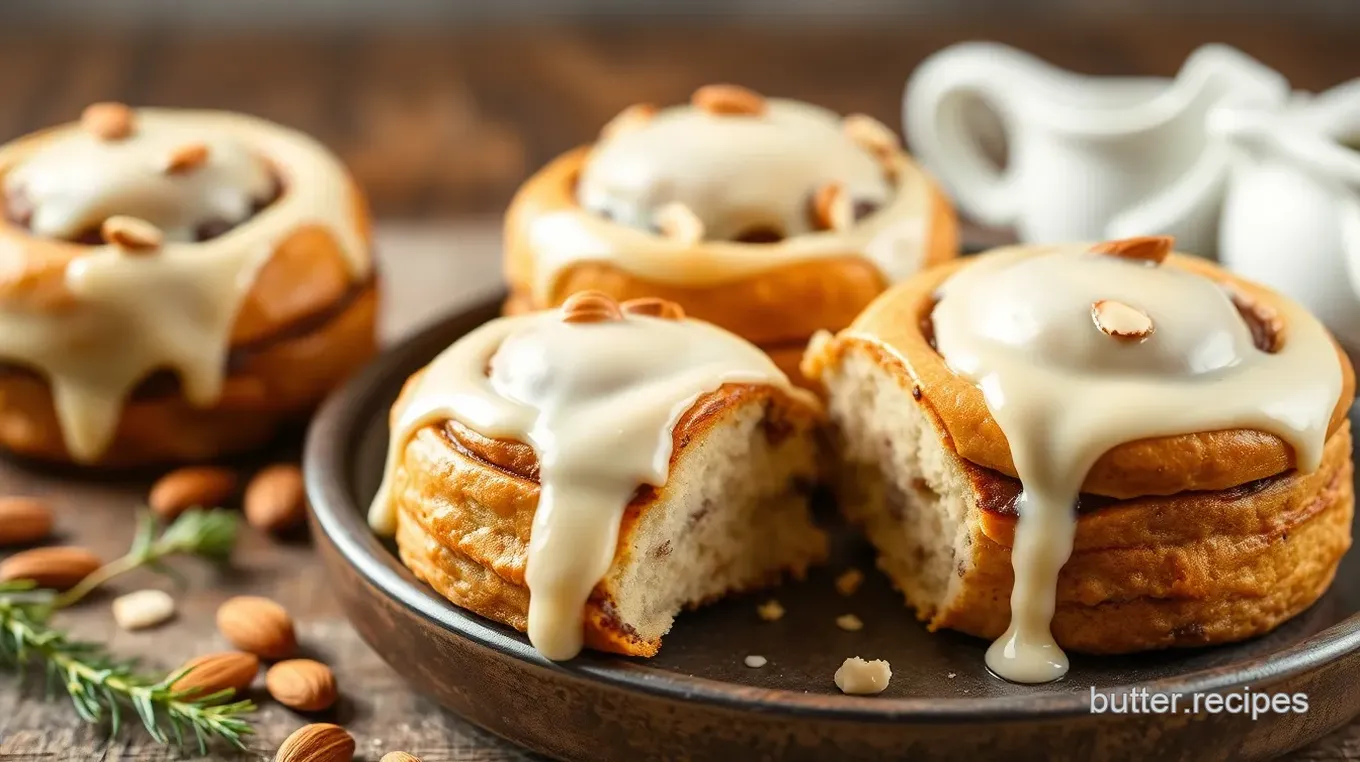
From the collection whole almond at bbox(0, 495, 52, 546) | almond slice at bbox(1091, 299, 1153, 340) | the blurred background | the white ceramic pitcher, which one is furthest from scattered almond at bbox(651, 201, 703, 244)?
the blurred background

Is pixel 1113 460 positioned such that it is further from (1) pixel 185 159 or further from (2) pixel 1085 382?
(1) pixel 185 159

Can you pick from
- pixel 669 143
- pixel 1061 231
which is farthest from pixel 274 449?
pixel 1061 231

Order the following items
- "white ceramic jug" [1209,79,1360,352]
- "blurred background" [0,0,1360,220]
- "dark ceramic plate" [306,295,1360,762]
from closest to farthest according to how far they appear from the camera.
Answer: "dark ceramic plate" [306,295,1360,762] < "white ceramic jug" [1209,79,1360,352] < "blurred background" [0,0,1360,220]

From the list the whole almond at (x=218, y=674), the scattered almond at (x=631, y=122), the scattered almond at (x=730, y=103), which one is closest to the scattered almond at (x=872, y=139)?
the scattered almond at (x=730, y=103)

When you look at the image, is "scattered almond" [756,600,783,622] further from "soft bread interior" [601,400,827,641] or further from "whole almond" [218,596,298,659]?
"whole almond" [218,596,298,659]

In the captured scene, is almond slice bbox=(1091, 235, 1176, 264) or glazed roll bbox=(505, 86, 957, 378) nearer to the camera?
almond slice bbox=(1091, 235, 1176, 264)

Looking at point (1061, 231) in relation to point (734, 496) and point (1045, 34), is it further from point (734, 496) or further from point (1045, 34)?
point (1045, 34)
